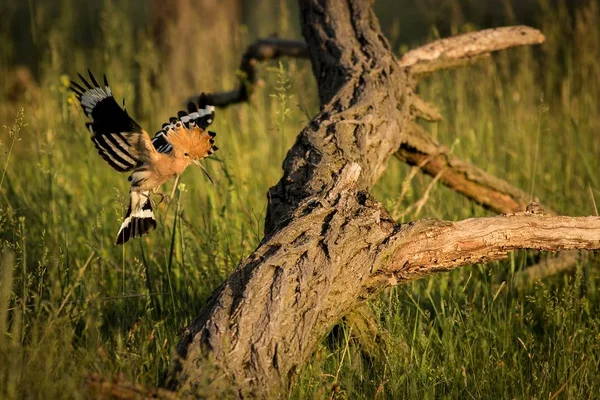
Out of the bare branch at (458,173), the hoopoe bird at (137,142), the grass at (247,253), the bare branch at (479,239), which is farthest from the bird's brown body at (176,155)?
the bare branch at (458,173)

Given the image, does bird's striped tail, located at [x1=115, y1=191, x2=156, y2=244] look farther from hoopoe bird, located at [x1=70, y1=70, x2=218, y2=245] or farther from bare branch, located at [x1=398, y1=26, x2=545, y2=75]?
bare branch, located at [x1=398, y1=26, x2=545, y2=75]

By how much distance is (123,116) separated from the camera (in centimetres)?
291

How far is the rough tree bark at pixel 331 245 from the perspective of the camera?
2238 millimetres

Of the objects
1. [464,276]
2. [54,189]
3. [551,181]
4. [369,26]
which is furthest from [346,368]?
[551,181]

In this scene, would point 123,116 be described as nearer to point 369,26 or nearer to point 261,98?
point 369,26

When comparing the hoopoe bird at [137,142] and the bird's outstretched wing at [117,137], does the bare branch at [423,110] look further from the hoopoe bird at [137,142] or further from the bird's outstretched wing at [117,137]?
the bird's outstretched wing at [117,137]

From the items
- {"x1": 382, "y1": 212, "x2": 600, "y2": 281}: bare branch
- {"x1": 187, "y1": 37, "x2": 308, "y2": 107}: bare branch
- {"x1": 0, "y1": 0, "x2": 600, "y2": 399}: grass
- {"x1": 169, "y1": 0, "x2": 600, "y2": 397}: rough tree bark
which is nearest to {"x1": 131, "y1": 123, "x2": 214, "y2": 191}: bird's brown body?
{"x1": 0, "y1": 0, "x2": 600, "y2": 399}: grass

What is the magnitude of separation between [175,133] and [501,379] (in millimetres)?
1384

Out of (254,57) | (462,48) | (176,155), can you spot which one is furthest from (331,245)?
(254,57)

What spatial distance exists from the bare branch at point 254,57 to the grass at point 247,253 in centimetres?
23

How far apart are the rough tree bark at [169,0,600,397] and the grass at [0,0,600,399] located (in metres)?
0.16

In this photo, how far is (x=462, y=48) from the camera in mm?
4125

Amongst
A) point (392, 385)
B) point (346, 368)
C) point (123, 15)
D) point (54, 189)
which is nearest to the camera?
point (392, 385)

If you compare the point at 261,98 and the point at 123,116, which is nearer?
the point at 123,116
